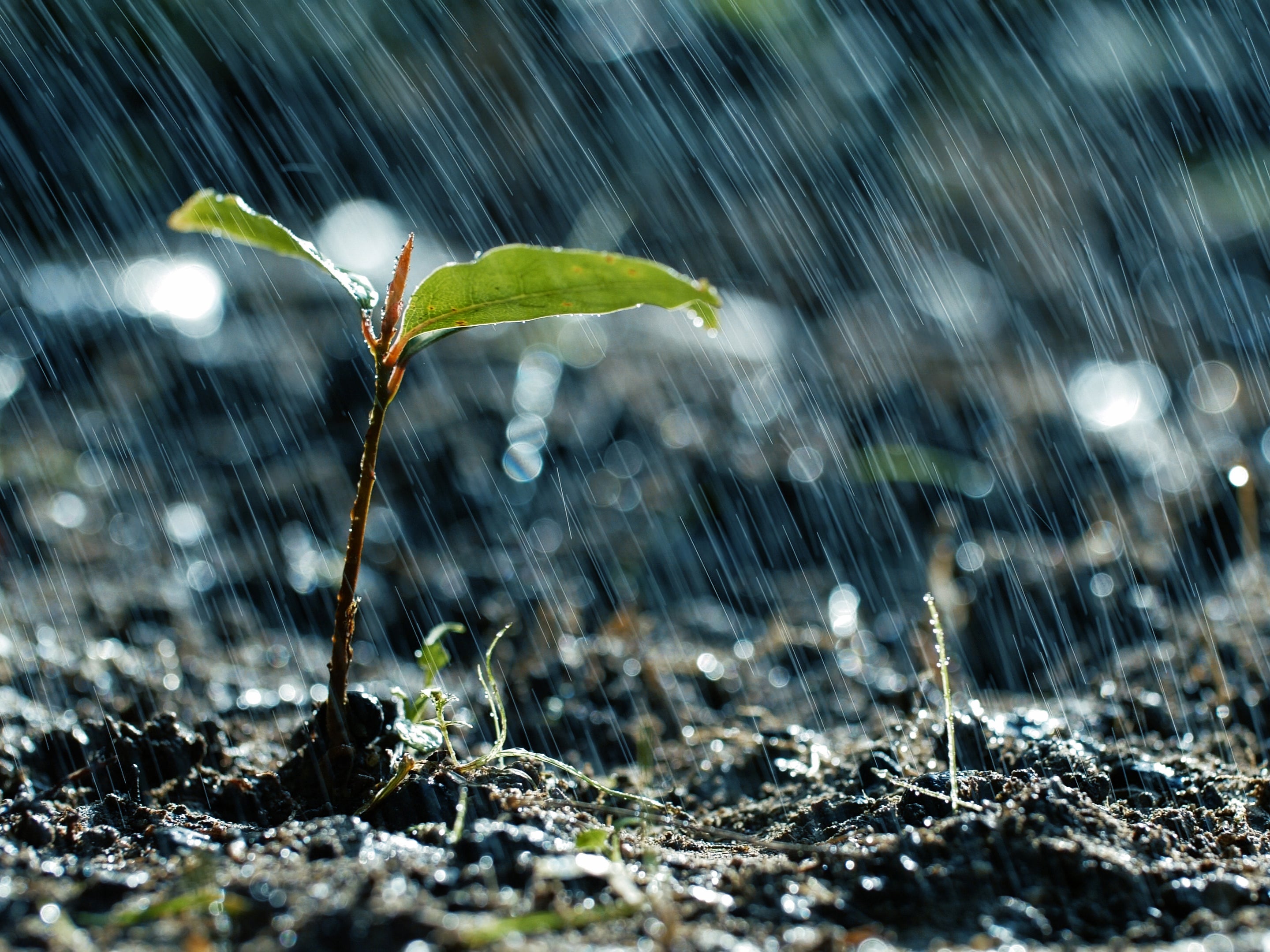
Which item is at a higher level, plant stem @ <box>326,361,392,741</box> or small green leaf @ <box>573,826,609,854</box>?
plant stem @ <box>326,361,392,741</box>

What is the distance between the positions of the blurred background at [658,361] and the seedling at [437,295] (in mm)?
790

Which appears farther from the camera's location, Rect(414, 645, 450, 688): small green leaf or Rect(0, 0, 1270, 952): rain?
Rect(414, 645, 450, 688): small green leaf

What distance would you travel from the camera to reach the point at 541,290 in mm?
1218

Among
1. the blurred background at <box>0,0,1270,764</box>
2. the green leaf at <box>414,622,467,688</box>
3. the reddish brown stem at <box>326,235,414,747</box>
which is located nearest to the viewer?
the reddish brown stem at <box>326,235,414,747</box>

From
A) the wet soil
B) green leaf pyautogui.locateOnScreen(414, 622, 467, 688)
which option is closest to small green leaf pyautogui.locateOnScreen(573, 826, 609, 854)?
the wet soil

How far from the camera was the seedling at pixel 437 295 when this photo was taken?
1.16 metres

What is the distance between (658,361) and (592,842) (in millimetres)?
3561

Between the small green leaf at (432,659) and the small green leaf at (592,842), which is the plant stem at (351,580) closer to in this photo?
the small green leaf at (432,659)

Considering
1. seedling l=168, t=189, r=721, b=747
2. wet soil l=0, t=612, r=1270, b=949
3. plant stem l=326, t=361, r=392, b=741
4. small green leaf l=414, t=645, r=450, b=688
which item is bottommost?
wet soil l=0, t=612, r=1270, b=949

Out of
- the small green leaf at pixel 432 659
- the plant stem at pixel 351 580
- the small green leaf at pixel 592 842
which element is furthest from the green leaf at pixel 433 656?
the small green leaf at pixel 592 842

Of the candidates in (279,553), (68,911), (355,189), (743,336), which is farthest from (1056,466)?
(355,189)

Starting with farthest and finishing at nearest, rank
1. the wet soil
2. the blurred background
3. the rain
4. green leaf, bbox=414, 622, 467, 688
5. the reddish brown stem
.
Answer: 1. the blurred background
2. green leaf, bbox=414, 622, 467, 688
3. the reddish brown stem
4. the rain
5. the wet soil

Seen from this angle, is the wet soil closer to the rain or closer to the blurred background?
the rain

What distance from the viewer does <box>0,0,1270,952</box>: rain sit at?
1.12 meters
